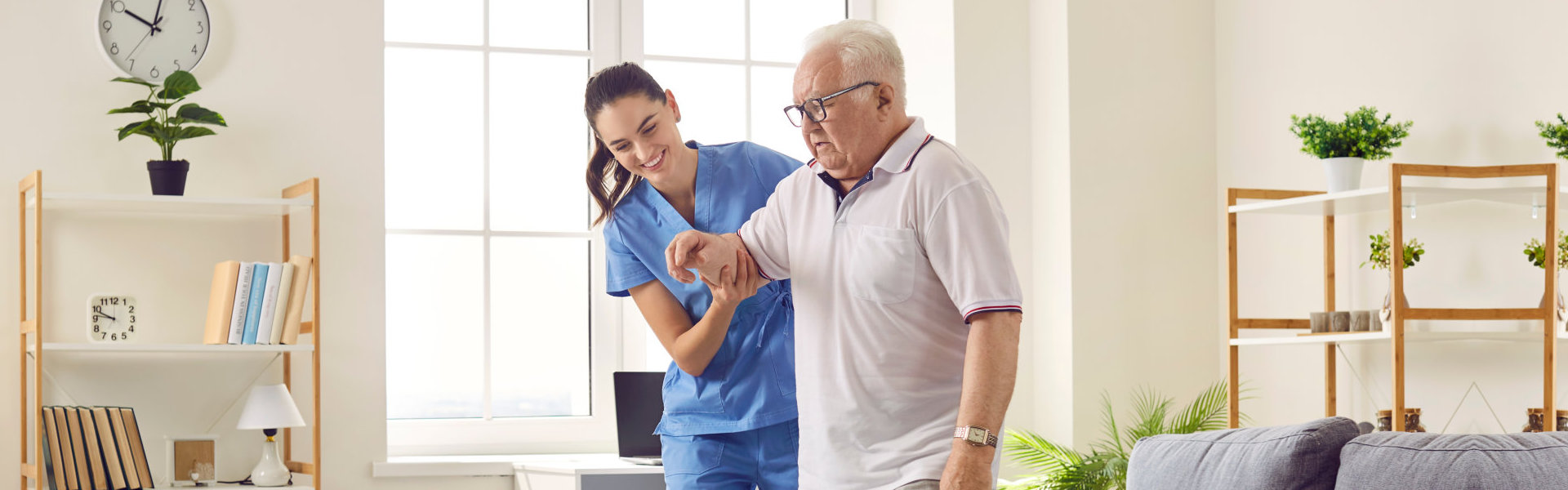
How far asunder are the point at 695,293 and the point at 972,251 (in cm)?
63

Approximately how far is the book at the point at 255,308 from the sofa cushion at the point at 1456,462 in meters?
2.52

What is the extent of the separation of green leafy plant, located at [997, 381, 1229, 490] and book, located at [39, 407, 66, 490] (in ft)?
7.45

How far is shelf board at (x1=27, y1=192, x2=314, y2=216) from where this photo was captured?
328 centimetres

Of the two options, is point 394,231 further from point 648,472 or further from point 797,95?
point 797,95

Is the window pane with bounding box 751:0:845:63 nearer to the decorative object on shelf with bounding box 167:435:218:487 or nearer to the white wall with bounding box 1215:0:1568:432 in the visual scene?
the white wall with bounding box 1215:0:1568:432

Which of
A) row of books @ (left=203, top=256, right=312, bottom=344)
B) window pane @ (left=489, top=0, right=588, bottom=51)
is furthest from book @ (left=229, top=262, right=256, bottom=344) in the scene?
window pane @ (left=489, top=0, right=588, bottom=51)

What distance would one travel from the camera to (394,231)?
12.9 feet

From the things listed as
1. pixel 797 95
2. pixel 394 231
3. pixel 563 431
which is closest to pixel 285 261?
pixel 394 231

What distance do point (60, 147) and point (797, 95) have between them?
2.58m

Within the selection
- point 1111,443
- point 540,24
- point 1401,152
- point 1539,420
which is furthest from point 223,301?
point 1539,420

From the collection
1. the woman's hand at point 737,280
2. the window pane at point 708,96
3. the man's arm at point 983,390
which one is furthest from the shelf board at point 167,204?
the man's arm at point 983,390

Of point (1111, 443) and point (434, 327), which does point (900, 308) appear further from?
point (434, 327)

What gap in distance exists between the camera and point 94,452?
127 inches

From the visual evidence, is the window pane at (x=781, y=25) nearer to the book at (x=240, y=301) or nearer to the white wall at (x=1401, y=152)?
the white wall at (x=1401, y=152)
